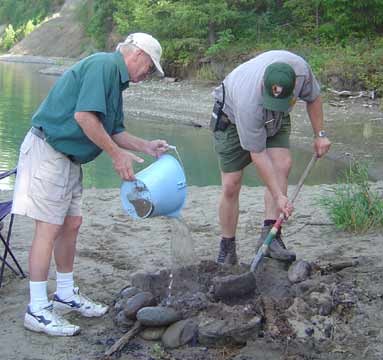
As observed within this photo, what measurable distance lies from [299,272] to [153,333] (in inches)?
39.4

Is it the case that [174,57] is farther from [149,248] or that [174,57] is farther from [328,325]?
[328,325]

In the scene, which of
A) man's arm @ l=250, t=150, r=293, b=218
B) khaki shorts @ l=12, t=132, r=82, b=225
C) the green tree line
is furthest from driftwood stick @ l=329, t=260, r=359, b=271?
the green tree line

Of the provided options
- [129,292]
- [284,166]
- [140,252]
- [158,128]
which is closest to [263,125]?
[284,166]

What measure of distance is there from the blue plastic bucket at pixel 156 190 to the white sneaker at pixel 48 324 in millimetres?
713

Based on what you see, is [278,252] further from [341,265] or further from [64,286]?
[64,286]

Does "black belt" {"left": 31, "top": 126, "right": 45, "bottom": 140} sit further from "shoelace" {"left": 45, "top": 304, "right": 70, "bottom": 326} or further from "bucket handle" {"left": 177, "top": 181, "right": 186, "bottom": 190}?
"shoelace" {"left": 45, "top": 304, "right": 70, "bottom": 326}

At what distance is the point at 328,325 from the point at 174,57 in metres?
23.8

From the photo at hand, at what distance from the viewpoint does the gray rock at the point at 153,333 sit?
383 centimetres

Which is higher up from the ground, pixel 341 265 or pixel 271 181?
pixel 271 181

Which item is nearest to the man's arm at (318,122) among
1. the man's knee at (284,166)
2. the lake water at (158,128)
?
the man's knee at (284,166)

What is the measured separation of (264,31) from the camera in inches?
1065

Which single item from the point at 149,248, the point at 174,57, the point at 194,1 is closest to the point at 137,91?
the point at 174,57

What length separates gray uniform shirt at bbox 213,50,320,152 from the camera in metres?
4.19

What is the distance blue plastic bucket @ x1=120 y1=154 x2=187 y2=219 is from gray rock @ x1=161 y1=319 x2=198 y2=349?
0.64 metres
